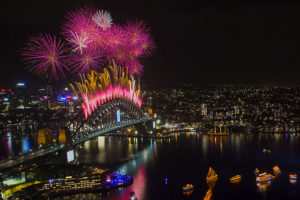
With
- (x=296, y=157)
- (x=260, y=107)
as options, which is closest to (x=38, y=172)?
(x=296, y=157)

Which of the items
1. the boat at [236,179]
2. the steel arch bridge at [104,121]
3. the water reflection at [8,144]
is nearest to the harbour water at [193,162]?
the water reflection at [8,144]

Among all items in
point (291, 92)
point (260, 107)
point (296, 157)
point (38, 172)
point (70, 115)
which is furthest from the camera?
point (291, 92)

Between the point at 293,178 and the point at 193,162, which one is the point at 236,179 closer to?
the point at 293,178

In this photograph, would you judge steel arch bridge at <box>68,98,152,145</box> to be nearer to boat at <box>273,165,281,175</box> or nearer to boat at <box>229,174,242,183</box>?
boat at <box>229,174,242,183</box>

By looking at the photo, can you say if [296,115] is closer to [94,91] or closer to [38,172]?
[94,91]

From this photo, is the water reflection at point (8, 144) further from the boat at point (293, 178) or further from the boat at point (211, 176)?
the boat at point (293, 178)

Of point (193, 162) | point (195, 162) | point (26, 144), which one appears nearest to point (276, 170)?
point (195, 162)
